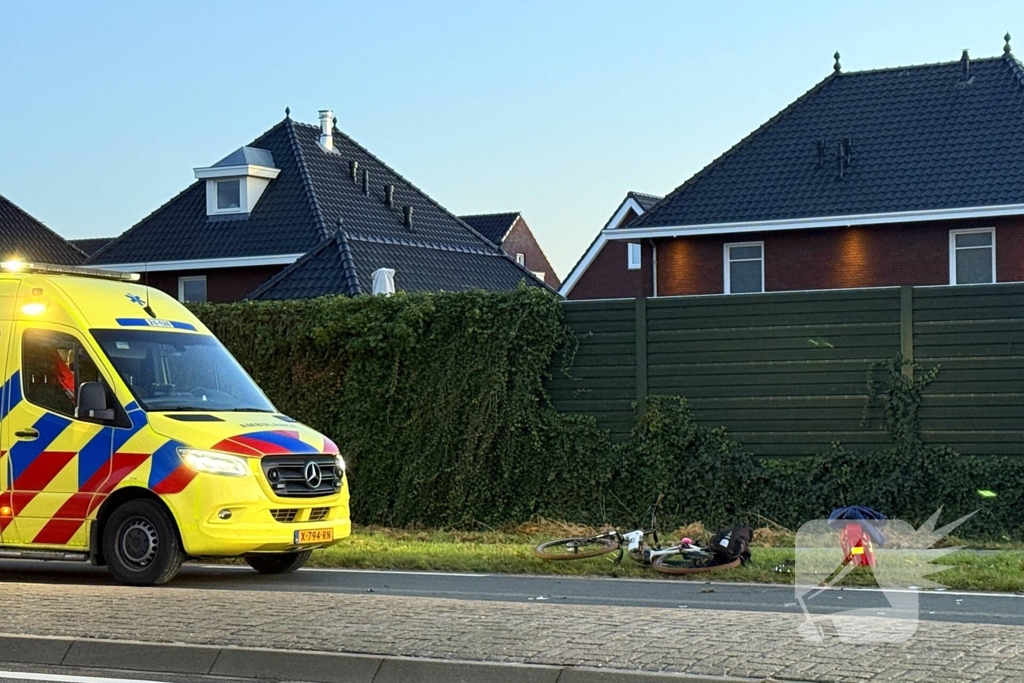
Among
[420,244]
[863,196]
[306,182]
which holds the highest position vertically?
[306,182]

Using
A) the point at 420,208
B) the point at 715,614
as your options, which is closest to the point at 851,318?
the point at 715,614

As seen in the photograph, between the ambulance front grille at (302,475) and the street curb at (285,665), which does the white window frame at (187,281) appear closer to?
the ambulance front grille at (302,475)

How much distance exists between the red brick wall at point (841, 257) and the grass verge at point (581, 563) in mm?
15588

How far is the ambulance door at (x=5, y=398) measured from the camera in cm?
1255

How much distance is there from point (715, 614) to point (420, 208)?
34.9 m

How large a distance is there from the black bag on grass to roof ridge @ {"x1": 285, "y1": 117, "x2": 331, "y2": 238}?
26690 millimetres

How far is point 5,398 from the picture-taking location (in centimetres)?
1271

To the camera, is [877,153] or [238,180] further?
[238,180]

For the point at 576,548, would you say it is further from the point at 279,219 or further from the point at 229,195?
the point at 229,195

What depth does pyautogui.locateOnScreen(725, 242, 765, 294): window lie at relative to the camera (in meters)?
31.0

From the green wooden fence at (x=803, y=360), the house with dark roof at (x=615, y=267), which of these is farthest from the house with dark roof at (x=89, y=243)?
the green wooden fence at (x=803, y=360)

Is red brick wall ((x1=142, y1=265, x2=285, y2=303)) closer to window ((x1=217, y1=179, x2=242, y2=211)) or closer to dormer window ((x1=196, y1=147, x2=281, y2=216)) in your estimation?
dormer window ((x1=196, y1=147, x2=281, y2=216))

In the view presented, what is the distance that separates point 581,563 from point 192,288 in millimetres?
30179

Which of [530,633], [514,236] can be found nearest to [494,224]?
[514,236]
